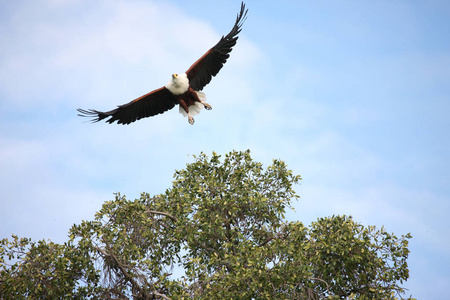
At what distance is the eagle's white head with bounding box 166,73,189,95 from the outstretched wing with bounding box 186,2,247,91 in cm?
18

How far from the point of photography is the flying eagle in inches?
455

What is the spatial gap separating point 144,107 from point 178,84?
3.50ft

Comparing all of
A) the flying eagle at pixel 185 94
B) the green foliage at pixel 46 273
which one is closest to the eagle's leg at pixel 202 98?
the flying eagle at pixel 185 94

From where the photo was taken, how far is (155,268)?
8.20 m

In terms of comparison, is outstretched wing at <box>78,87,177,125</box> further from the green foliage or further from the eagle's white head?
the green foliage

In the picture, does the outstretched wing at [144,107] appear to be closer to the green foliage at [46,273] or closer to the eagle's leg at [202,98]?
the eagle's leg at [202,98]

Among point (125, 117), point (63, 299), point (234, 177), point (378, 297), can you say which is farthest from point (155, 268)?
point (125, 117)

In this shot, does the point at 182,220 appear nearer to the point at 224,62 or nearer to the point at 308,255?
the point at 308,255

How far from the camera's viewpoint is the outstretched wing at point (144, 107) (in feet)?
39.0

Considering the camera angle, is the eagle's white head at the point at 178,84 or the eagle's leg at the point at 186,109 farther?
the eagle's leg at the point at 186,109

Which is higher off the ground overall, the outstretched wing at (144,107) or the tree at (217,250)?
the outstretched wing at (144,107)

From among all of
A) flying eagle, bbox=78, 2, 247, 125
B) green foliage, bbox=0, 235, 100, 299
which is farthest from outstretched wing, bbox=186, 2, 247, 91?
green foliage, bbox=0, 235, 100, 299

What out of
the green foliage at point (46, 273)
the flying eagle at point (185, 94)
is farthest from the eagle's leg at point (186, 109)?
the green foliage at point (46, 273)

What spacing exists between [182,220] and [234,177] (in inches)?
47.3
